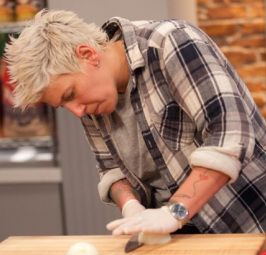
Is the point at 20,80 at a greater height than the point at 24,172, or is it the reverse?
the point at 20,80

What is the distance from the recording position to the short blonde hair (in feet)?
5.84

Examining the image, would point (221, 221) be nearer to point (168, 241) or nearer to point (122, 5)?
point (168, 241)

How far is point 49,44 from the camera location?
1.78m

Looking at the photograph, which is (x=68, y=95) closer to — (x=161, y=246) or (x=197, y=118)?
(x=197, y=118)

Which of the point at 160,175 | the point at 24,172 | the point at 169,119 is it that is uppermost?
the point at 169,119

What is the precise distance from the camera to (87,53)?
181cm

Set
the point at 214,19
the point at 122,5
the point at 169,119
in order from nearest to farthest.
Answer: the point at 169,119 → the point at 122,5 → the point at 214,19

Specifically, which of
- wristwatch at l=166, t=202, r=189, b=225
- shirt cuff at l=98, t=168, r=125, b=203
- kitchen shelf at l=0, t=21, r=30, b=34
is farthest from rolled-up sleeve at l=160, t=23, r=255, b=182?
kitchen shelf at l=0, t=21, r=30, b=34

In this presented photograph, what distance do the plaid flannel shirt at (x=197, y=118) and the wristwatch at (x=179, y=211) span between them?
104mm

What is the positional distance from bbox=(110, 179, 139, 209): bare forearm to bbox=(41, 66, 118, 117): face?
264 millimetres

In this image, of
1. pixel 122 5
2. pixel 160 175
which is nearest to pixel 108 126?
pixel 160 175

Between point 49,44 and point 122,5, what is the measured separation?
1.34 metres

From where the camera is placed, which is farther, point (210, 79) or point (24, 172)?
point (24, 172)

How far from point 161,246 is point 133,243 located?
0.21 feet
